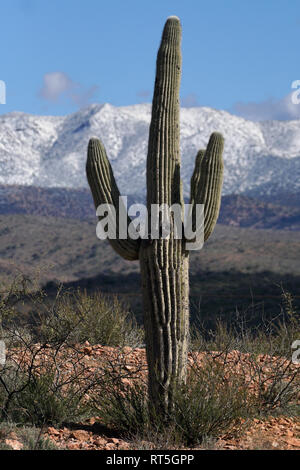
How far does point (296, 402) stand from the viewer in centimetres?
900

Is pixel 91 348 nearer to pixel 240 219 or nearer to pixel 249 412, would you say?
pixel 249 412

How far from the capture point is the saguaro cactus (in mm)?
7859

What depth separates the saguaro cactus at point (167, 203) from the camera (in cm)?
786

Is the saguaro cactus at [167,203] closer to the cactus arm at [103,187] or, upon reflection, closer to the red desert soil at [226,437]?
the cactus arm at [103,187]

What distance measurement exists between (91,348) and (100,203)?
3.56 meters

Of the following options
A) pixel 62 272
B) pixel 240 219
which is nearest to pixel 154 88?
pixel 62 272
